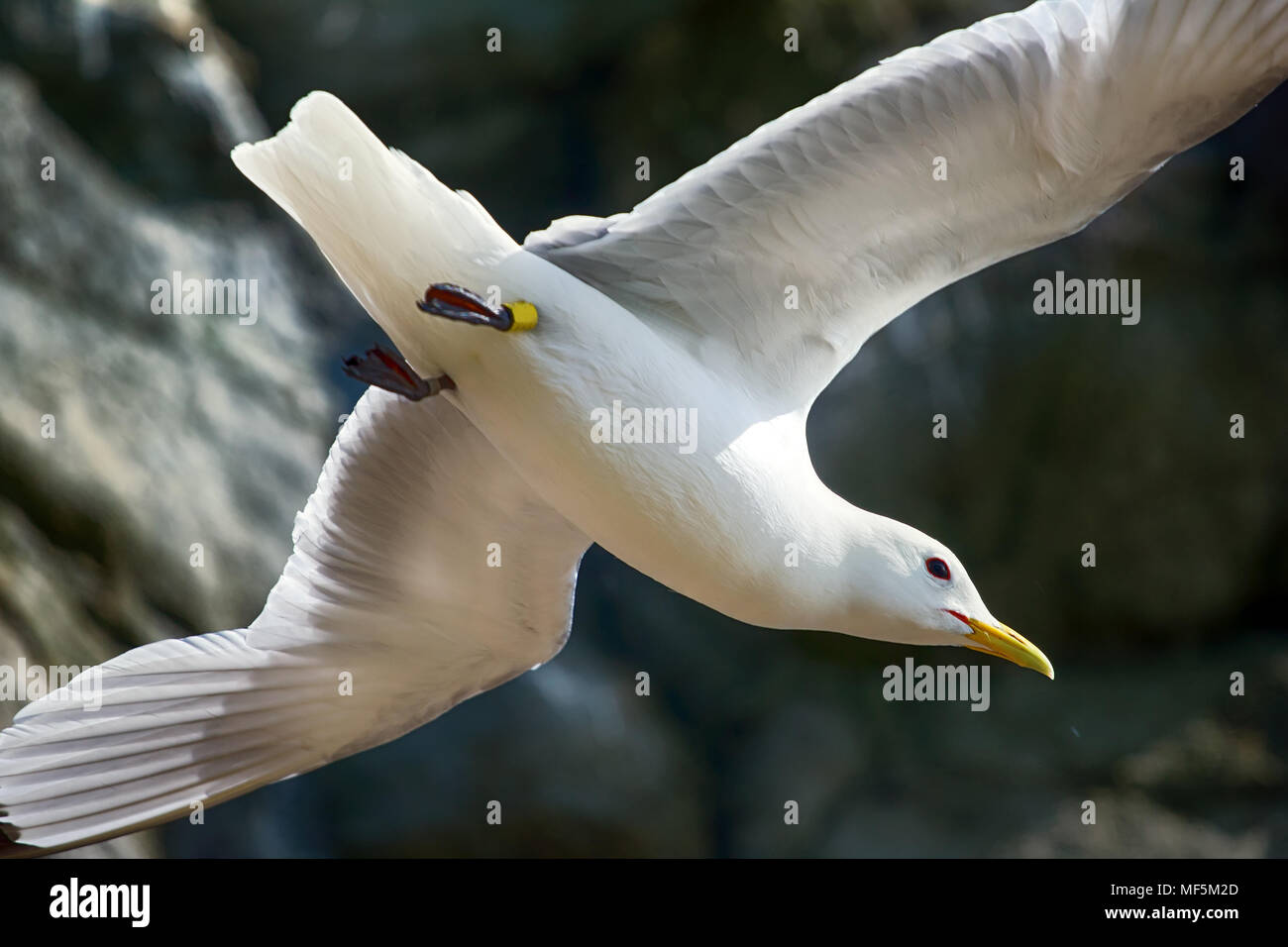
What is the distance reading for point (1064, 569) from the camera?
4910 mm

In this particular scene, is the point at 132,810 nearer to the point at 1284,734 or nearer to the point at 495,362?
the point at 495,362

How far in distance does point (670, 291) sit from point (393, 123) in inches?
118

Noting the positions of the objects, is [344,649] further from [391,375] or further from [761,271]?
[761,271]

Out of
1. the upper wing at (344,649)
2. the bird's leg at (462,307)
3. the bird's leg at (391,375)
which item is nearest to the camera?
the bird's leg at (462,307)

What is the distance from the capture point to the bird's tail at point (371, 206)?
6.64 feet

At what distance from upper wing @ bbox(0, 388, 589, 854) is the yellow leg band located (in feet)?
1.53

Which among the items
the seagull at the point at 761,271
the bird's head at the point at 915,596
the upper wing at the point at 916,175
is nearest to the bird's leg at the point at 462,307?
the seagull at the point at 761,271

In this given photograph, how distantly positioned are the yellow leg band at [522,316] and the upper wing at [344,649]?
467 mm

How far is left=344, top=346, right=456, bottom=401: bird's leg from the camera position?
7.18 ft

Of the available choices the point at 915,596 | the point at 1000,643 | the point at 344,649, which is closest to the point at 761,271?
the point at 915,596

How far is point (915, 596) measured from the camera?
7.30 feet

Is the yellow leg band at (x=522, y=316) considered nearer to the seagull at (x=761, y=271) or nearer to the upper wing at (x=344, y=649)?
the seagull at (x=761, y=271)

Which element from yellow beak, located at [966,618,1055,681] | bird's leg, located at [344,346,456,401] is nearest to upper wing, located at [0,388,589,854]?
bird's leg, located at [344,346,456,401]

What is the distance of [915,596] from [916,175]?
2.03ft
